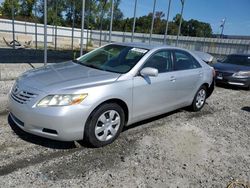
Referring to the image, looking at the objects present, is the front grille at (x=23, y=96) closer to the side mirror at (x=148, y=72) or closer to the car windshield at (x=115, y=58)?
the car windshield at (x=115, y=58)

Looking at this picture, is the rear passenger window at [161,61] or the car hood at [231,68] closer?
the rear passenger window at [161,61]

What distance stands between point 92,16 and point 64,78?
33.9 meters

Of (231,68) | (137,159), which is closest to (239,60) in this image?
(231,68)

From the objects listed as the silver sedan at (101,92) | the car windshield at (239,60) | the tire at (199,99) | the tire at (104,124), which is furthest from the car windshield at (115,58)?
the car windshield at (239,60)

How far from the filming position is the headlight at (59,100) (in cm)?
329

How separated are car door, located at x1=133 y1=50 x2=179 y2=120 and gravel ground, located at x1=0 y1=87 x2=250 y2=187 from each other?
432 mm

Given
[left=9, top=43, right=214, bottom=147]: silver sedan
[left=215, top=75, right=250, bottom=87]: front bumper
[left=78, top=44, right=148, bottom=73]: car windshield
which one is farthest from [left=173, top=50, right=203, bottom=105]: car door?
[left=215, top=75, right=250, bottom=87]: front bumper

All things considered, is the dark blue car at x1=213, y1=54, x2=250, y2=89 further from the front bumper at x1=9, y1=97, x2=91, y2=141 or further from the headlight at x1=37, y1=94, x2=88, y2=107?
the headlight at x1=37, y1=94, x2=88, y2=107

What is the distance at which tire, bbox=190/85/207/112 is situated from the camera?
19.4 ft

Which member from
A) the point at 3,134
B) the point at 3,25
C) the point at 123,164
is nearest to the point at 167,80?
the point at 123,164

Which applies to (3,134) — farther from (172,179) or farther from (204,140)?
(204,140)

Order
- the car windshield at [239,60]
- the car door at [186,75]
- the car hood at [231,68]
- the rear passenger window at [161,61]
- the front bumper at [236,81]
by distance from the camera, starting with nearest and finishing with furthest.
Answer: the rear passenger window at [161,61] < the car door at [186,75] < the front bumper at [236,81] < the car hood at [231,68] < the car windshield at [239,60]

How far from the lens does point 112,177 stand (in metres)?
3.13

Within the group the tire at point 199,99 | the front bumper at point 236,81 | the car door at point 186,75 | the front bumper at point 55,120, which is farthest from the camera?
the front bumper at point 236,81
